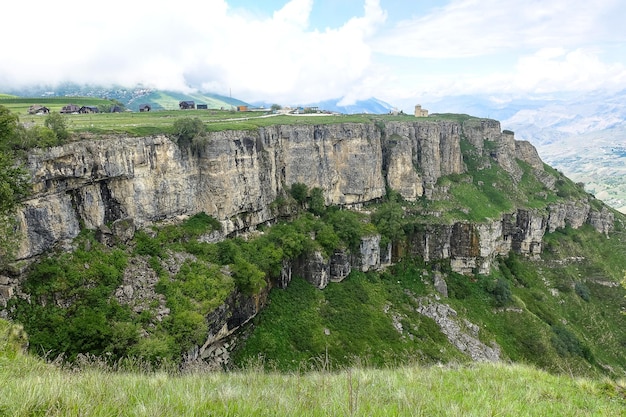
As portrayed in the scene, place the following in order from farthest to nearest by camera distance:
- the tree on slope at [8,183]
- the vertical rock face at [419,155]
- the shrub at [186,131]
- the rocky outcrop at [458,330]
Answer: the vertical rock face at [419,155] → the rocky outcrop at [458,330] → the shrub at [186,131] → the tree on slope at [8,183]

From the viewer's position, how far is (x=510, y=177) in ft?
231

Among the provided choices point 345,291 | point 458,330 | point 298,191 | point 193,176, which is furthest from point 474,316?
point 193,176

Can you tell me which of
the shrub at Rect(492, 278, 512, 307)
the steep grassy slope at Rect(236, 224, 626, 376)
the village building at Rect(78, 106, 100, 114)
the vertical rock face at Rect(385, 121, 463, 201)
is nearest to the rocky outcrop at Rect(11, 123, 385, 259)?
the vertical rock face at Rect(385, 121, 463, 201)

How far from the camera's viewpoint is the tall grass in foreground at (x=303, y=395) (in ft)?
18.9

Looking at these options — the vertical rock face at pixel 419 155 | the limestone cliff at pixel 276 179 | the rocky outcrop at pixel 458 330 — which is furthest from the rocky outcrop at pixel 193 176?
the rocky outcrop at pixel 458 330

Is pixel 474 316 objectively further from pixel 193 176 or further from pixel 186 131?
pixel 186 131

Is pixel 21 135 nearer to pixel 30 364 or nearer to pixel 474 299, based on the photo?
pixel 30 364

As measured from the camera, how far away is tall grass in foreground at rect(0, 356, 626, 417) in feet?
18.9

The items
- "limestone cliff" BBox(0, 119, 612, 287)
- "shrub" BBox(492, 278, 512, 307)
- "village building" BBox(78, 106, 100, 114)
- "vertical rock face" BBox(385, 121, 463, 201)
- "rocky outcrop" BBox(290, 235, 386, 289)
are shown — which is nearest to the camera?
"limestone cliff" BBox(0, 119, 612, 287)

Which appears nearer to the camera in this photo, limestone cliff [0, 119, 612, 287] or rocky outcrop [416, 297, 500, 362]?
limestone cliff [0, 119, 612, 287]

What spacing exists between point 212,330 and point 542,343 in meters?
37.8

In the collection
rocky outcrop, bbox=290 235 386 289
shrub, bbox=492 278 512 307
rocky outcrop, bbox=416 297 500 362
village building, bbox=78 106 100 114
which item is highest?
village building, bbox=78 106 100 114

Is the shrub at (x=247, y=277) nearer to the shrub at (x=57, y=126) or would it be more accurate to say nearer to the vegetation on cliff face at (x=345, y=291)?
the vegetation on cliff face at (x=345, y=291)

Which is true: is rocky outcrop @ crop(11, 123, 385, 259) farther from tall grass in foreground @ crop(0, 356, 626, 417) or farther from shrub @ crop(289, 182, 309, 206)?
tall grass in foreground @ crop(0, 356, 626, 417)
